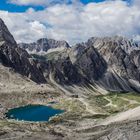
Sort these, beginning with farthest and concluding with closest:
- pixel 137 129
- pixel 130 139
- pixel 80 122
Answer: pixel 80 122
pixel 137 129
pixel 130 139

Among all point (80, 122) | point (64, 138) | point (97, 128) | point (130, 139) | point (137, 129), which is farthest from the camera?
point (80, 122)

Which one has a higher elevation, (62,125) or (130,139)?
(130,139)

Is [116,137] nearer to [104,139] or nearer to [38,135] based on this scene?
[104,139]

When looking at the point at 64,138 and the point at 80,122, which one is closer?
the point at 64,138

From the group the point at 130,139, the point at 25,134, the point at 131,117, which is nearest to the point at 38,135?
the point at 25,134

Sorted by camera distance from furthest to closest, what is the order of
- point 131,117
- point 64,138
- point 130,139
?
point 131,117 → point 64,138 → point 130,139

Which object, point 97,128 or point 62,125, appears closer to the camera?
point 97,128

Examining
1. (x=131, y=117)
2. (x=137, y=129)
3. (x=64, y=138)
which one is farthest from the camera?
(x=131, y=117)

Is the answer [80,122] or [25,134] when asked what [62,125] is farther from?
[25,134]

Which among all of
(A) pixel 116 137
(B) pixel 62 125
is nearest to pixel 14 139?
(A) pixel 116 137
